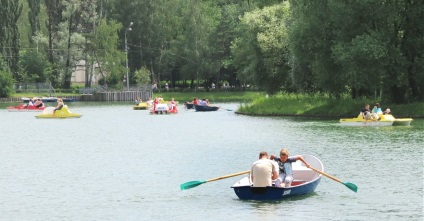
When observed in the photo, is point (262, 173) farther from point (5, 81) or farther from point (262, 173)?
point (5, 81)

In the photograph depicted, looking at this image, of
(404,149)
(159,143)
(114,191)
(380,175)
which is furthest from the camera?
(159,143)

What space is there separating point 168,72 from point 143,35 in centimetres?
908

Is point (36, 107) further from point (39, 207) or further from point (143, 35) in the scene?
point (39, 207)

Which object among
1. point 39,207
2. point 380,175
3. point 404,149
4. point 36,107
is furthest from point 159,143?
point 36,107

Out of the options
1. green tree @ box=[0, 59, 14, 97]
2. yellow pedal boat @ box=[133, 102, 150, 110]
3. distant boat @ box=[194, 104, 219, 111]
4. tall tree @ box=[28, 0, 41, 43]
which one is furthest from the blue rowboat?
tall tree @ box=[28, 0, 41, 43]

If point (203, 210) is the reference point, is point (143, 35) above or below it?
above

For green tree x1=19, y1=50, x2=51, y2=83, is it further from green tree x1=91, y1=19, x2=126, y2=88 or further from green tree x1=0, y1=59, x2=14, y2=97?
green tree x1=91, y1=19, x2=126, y2=88

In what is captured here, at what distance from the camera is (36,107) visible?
356 ft

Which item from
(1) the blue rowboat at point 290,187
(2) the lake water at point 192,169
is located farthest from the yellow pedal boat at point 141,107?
(1) the blue rowboat at point 290,187

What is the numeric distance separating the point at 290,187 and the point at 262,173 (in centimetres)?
139

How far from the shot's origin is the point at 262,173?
29.0m

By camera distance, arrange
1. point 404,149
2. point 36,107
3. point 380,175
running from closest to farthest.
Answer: point 380,175 < point 404,149 < point 36,107

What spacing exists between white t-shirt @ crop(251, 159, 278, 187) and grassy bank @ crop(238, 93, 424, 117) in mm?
43253

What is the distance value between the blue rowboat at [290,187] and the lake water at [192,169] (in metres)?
0.27
